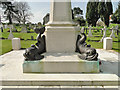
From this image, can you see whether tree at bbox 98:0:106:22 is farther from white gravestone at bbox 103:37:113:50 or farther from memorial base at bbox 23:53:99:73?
memorial base at bbox 23:53:99:73

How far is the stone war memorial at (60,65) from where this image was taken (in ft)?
8.87

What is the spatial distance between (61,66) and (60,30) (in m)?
1.16

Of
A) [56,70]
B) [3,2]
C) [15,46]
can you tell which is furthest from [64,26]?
[3,2]

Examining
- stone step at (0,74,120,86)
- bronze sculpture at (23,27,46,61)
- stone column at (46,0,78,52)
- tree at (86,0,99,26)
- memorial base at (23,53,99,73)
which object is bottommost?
stone step at (0,74,120,86)

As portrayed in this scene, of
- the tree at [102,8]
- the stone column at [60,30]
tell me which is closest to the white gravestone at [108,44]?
the stone column at [60,30]

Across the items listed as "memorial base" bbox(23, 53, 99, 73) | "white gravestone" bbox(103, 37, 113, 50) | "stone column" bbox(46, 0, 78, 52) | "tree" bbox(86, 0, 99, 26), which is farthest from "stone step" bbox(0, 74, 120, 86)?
"tree" bbox(86, 0, 99, 26)

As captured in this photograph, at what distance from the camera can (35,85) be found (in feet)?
8.93

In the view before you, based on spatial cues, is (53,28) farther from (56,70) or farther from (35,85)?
(35,85)

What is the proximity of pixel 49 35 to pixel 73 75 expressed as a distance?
57.2 inches

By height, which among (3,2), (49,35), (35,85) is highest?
(3,2)

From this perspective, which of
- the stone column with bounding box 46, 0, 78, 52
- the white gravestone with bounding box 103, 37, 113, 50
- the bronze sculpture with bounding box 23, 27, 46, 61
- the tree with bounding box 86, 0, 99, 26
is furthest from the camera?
the tree with bounding box 86, 0, 99, 26

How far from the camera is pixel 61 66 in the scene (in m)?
3.10

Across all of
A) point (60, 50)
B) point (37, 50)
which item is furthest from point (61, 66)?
point (37, 50)

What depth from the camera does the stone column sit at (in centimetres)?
357
